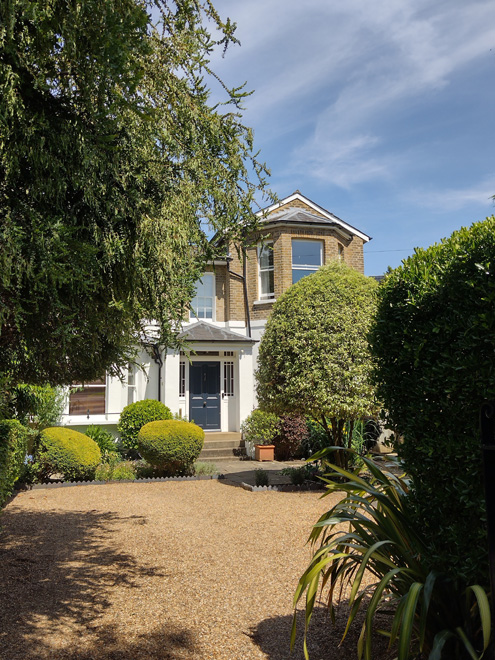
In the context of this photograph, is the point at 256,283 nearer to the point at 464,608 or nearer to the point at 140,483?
the point at 140,483

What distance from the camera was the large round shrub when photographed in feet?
51.0

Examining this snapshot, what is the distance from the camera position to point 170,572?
562 centimetres

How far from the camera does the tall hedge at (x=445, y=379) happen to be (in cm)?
290

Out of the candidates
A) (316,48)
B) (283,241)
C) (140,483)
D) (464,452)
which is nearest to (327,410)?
(140,483)

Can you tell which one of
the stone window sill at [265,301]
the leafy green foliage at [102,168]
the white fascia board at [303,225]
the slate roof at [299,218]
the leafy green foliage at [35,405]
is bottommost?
the leafy green foliage at [35,405]

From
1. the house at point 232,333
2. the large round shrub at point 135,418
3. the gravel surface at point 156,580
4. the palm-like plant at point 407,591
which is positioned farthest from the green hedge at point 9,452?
the house at point 232,333

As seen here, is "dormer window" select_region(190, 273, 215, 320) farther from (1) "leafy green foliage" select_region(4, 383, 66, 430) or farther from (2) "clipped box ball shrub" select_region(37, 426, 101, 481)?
(2) "clipped box ball shrub" select_region(37, 426, 101, 481)

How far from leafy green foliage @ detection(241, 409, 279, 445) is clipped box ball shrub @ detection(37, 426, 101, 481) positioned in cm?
559

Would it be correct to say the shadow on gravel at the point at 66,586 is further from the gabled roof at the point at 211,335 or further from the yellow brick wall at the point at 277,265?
the yellow brick wall at the point at 277,265

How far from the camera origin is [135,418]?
15602 mm

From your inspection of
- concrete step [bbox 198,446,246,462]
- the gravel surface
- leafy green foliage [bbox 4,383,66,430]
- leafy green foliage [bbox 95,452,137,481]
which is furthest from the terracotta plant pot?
the gravel surface

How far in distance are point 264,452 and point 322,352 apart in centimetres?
613

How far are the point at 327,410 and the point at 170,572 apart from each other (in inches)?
221

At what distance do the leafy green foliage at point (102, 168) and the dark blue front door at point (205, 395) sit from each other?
12.8 m
